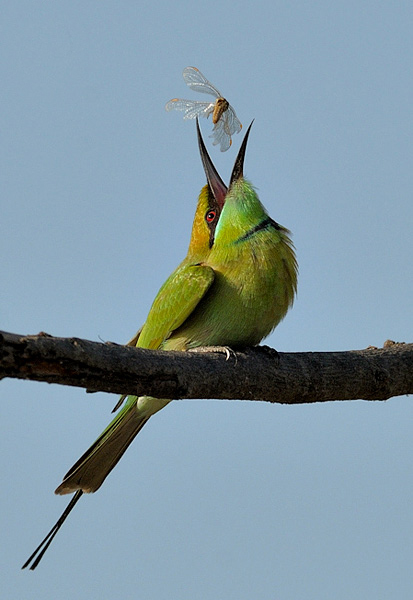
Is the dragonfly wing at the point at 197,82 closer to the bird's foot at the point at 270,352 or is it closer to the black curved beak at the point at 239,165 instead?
the black curved beak at the point at 239,165

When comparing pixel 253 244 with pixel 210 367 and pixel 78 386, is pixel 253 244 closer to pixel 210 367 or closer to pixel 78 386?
pixel 210 367

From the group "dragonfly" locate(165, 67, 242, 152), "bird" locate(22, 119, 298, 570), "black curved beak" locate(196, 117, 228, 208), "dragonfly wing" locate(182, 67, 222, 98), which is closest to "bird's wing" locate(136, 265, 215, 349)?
"bird" locate(22, 119, 298, 570)

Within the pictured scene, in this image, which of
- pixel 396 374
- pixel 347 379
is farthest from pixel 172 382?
pixel 396 374

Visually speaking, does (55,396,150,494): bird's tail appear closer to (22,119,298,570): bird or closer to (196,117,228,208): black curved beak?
(22,119,298,570): bird

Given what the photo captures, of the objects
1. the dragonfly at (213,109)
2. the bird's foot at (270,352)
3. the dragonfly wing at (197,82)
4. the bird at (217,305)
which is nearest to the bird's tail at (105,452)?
the bird at (217,305)

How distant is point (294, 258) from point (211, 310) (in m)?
0.43

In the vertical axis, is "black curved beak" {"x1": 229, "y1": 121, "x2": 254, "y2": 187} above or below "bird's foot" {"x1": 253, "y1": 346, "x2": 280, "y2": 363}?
above

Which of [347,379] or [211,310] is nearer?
[347,379]

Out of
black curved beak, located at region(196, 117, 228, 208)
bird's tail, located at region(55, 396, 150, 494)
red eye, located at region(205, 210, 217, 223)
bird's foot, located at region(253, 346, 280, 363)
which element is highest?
black curved beak, located at region(196, 117, 228, 208)

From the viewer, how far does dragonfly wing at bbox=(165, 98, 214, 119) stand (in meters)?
3.79

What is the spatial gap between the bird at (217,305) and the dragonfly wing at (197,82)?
0.78 m

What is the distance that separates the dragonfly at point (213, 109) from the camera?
3.82 meters

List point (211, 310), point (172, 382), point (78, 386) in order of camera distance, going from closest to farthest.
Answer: point (78, 386) → point (172, 382) → point (211, 310)

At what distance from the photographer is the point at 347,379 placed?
2902 millimetres
